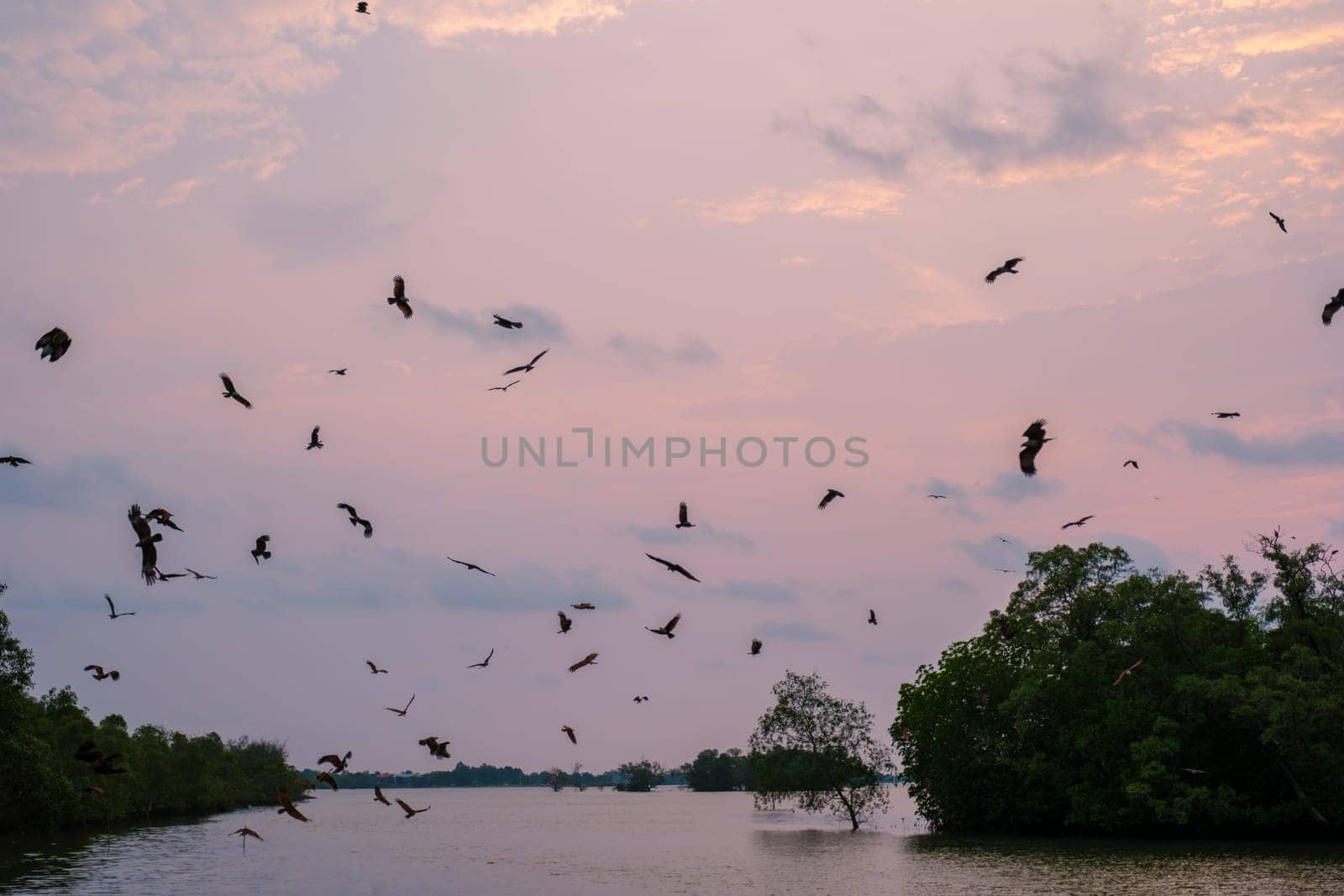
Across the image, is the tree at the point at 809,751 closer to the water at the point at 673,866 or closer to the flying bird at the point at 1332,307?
the water at the point at 673,866

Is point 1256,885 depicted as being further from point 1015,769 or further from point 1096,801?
point 1015,769

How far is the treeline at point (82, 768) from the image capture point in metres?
70.9

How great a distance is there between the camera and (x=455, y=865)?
8419cm

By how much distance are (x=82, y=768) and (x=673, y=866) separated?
4897 centimetres

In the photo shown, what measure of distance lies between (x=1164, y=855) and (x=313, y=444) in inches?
2209

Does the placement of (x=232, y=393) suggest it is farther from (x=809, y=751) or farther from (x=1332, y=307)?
(x=809, y=751)

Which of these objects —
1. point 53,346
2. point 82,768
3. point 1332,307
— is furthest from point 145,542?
point 82,768

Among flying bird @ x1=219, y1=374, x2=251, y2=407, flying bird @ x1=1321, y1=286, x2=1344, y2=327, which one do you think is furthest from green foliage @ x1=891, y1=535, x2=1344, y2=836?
flying bird @ x1=219, y1=374, x2=251, y2=407

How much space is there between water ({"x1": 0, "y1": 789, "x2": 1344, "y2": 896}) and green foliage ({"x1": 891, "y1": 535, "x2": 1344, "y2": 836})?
3001 millimetres

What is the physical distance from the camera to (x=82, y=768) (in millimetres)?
95125

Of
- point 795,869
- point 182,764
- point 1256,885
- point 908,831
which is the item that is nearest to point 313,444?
point 1256,885

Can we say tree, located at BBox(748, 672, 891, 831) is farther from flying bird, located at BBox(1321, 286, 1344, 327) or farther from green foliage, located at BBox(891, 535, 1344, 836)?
flying bird, located at BBox(1321, 286, 1344, 327)

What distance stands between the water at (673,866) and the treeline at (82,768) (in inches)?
141

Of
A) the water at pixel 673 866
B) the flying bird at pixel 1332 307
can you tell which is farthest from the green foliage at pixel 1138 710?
the flying bird at pixel 1332 307
